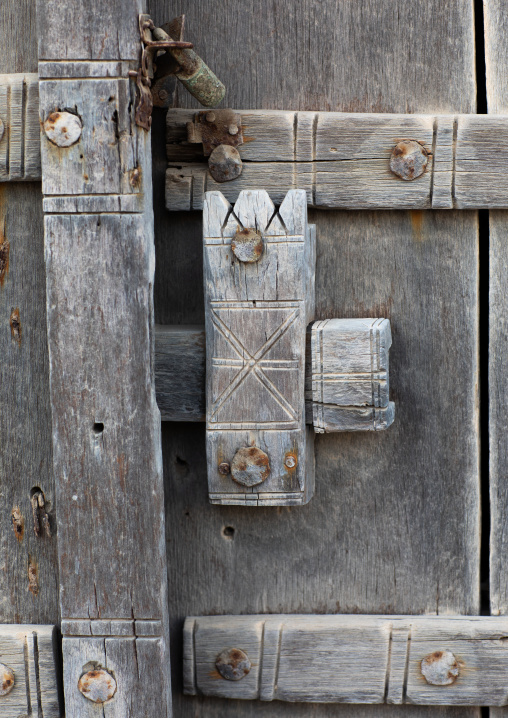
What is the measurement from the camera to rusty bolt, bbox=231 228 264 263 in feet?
4.31

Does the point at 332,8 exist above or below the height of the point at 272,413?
above

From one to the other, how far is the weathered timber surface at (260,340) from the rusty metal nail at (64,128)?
0.27 m

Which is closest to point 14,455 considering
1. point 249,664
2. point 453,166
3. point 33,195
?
point 33,195

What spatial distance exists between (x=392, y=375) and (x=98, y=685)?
2.78 feet

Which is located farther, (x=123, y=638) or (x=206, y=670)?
(x=206, y=670)

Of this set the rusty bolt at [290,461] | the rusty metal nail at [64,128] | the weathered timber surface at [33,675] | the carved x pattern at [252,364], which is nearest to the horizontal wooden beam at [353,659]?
the weathered timber surface at [33,675]

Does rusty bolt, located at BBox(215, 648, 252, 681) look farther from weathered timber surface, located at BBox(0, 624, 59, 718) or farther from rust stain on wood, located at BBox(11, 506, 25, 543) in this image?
rust stain on wood, located at BBox(11, 506, 25, 543)

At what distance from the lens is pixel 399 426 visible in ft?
4.90

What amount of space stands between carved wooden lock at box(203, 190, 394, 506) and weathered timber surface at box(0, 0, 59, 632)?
37 centimetres

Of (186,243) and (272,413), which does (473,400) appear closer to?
(272,413)

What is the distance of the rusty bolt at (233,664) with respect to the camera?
149 centimetres

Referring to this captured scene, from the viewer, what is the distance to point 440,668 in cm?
146

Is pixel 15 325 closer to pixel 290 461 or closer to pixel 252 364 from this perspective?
pixel 252 364

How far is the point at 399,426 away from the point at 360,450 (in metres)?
0.10
